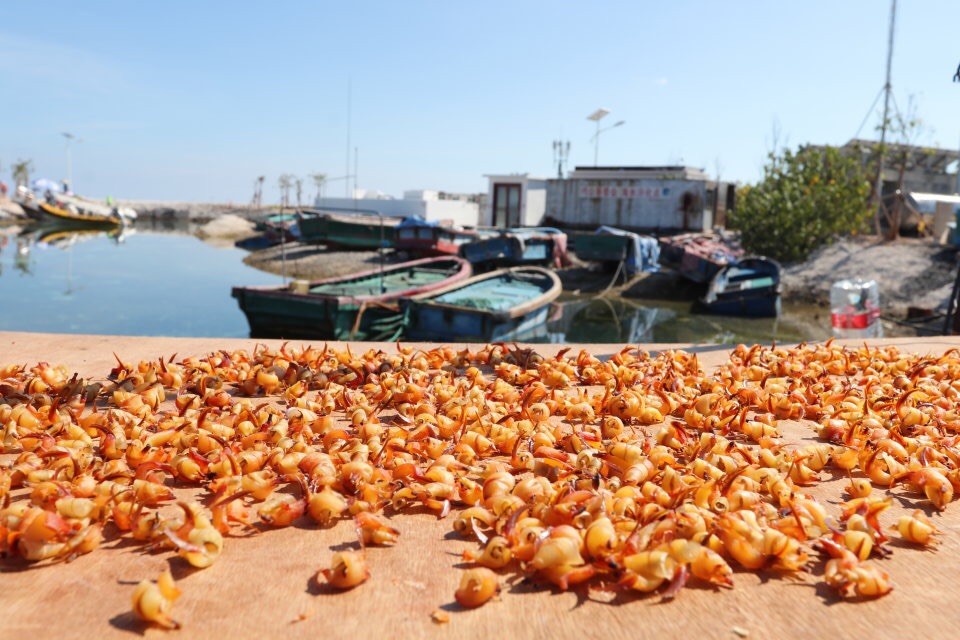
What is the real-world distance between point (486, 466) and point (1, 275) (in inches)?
1308

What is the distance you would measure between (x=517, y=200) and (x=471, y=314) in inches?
968

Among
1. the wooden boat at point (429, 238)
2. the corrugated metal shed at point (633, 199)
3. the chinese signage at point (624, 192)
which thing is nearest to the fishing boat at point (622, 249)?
the wooden boat at point (429, 238)

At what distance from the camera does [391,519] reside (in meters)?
2.62

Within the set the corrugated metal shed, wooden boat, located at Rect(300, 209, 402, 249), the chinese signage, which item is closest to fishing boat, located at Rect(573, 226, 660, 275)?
the corrugated metal shed

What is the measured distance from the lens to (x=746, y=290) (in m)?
21.1

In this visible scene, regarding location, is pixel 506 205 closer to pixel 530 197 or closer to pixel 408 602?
pixel 530 197

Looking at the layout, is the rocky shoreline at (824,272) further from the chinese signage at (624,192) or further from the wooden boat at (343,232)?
the chinese signage at (624,192)

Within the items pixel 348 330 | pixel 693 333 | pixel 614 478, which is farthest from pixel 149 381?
pixel 693 333

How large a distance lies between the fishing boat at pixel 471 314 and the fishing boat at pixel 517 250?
7414mm

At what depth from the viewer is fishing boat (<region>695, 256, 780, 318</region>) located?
2097 cm

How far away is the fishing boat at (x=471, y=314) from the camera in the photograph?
13.6m

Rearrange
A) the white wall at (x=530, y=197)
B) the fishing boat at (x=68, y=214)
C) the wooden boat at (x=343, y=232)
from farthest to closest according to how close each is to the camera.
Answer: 1. the fishing boat at (x=68, y=214)
2. the white wall at (x=530, y=197)
3. the wooden boat at (x=343, y=232)

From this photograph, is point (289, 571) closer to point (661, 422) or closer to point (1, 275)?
point (661, 422)

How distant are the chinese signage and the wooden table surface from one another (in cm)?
3224
